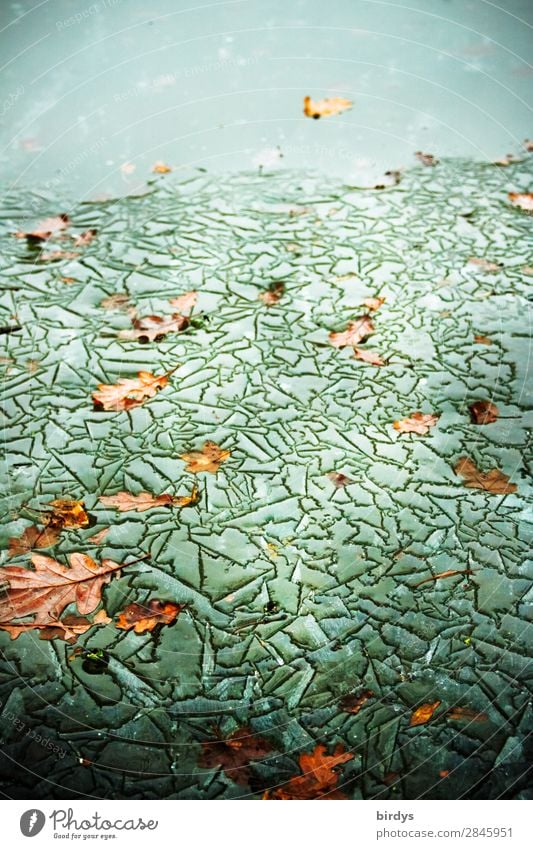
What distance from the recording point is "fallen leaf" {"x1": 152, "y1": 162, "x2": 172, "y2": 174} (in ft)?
14.5

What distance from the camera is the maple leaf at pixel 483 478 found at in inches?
99.9

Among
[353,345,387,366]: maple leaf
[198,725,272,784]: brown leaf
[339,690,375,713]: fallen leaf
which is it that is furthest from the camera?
[353,345,387,366]: maple leaf

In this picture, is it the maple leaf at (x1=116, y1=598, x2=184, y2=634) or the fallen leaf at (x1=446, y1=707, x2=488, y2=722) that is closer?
the fallen leaf at (x1=446, y1=707, x2=488, y2=722)

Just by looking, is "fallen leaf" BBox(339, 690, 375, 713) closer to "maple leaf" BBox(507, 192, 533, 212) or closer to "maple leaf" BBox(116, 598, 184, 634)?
"maple leaf" BBox(116, 598, 184, 634)

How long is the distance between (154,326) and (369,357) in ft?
2.96

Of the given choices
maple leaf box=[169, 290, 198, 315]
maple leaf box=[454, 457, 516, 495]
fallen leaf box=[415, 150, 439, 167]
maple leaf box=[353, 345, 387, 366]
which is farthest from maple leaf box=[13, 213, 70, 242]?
maple leaf box=[454, 457, 516, 495]

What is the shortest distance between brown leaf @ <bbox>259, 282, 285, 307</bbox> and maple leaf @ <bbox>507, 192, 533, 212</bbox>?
1405 millimetres

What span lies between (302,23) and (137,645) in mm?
4944

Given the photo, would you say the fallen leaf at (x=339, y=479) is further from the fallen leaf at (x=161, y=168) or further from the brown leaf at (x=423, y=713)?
the fallen leaf at (x=161, y=168)

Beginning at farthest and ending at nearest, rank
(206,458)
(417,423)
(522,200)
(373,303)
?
(522,200)
(373,303)
(417,423)
(206,458)

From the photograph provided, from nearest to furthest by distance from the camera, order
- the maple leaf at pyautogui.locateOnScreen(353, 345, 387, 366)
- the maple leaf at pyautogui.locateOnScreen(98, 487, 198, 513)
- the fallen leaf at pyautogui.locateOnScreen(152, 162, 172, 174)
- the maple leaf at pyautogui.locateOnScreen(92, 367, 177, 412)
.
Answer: the maple leaf at pyautogui.locateOnScreen(98, 487, 198, 513)
the maple leaf at pyautogui.locateOnScreen(92, 367, 177, 412)
the maple leaf at pyautogui.locateOnScreen(353, 345, 387, 366)
the fallen leaf at pyautogui.locateOnScreen(152, 162, 172, 174)

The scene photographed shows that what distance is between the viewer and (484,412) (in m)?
2.83
